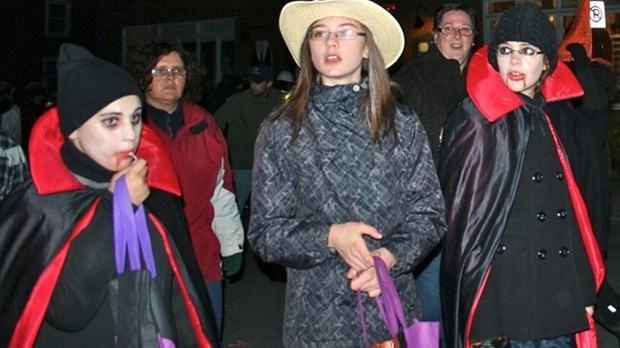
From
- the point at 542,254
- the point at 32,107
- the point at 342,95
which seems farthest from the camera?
the point at 32,107

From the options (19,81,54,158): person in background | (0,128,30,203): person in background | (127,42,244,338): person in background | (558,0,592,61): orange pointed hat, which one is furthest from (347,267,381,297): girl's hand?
(19,81,54,158): person in background

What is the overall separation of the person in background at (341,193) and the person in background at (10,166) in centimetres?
192

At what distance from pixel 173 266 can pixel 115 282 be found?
0.30m

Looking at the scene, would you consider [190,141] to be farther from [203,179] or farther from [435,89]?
[435,89]

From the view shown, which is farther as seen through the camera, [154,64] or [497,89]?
[154,64]

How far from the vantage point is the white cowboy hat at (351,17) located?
11.1 feet

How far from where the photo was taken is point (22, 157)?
4.82 meters

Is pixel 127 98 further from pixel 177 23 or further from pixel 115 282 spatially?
pixel 177 23

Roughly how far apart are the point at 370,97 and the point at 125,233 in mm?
1036

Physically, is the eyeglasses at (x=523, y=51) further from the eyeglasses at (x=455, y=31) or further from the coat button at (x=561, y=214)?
the eyeglasses at (x=455, y=31)

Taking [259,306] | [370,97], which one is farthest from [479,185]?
[259,306]

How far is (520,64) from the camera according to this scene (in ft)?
13.2

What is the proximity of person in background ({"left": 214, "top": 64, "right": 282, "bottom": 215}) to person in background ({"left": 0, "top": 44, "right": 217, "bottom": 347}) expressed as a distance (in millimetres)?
6244

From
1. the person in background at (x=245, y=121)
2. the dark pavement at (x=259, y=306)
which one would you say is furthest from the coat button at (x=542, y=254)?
the person in background at (x=245, y=121)
